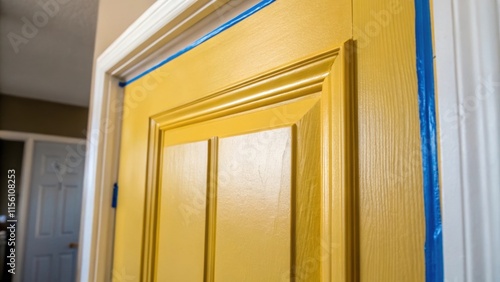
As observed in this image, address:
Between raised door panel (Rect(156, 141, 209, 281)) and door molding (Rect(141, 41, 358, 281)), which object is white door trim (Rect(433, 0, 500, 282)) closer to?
door molding (Rect(141, 41, 358, 281))

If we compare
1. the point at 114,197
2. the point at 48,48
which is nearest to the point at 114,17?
the point at 114,197

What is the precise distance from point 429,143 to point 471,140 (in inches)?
1.4

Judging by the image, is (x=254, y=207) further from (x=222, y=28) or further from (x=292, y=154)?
(x=222, y=28)

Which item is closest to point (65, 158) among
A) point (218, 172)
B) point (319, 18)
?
point (218, 172)

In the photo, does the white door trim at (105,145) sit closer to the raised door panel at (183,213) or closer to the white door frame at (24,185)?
the raised door panel at (183,213)

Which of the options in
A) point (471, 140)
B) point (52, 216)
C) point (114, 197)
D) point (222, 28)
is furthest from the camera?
point (52, 216)

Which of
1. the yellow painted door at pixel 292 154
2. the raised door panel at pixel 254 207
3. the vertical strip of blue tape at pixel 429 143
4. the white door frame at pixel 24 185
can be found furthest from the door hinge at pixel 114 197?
the white door frame at pixel 24 185

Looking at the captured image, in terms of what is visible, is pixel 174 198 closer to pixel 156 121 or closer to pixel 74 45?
pixel 156 121

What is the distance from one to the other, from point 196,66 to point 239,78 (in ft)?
0.46

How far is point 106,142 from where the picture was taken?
83 cm

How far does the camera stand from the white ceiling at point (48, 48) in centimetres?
143

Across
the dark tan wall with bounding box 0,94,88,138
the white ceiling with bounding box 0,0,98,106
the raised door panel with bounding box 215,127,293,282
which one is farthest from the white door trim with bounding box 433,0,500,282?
the dark tan wall with bounding box 0,94,88,138

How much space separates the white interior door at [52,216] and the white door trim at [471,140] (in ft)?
10.2

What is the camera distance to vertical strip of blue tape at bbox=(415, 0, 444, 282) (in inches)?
9.8
